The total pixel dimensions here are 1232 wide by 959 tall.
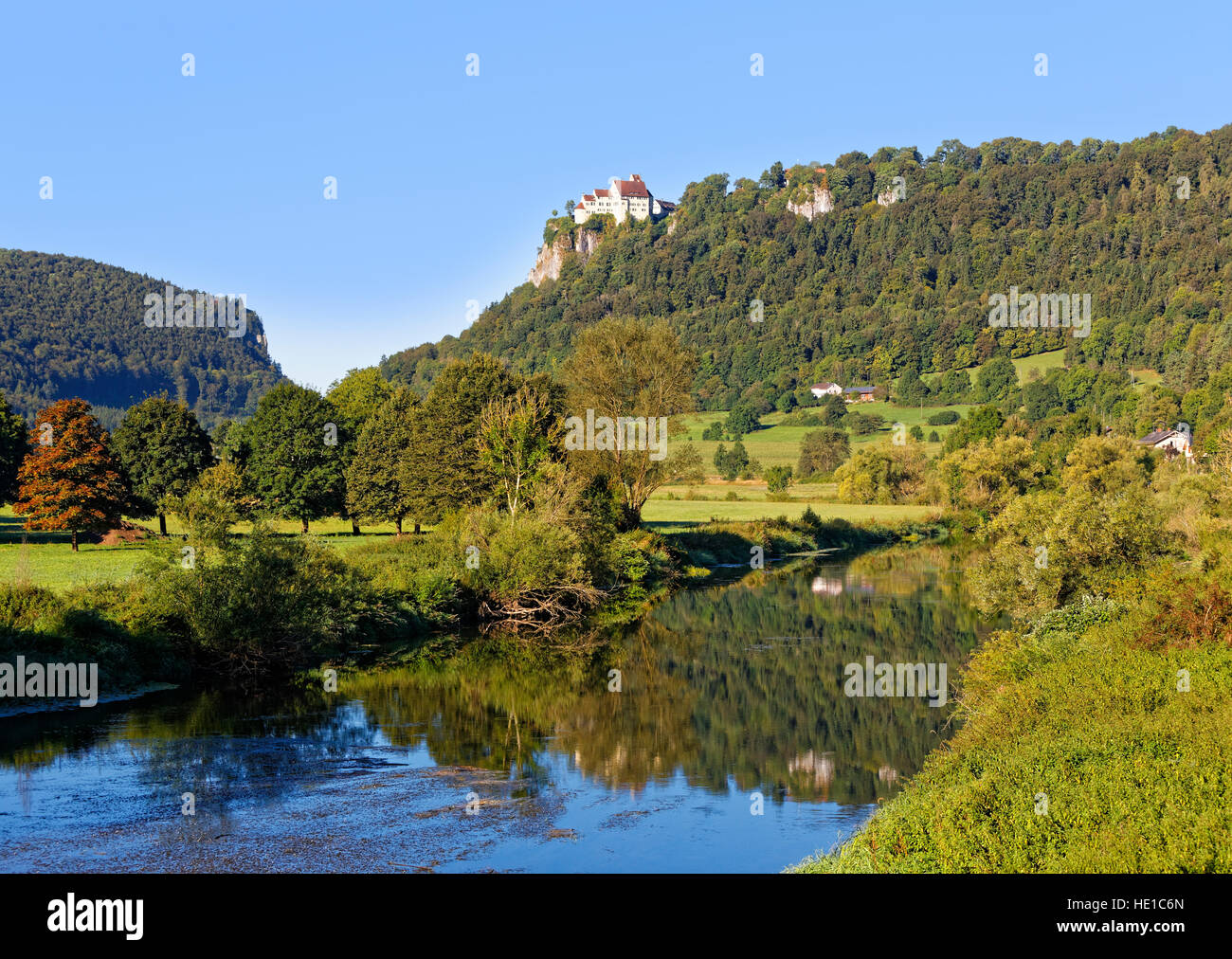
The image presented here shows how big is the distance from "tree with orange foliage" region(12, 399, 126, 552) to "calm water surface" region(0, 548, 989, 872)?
2557cm

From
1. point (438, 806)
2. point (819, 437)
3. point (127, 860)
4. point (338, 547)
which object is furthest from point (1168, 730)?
point (819, 437)

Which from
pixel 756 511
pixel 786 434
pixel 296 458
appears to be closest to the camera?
pixel 296 458

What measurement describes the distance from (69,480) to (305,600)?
25.7 m

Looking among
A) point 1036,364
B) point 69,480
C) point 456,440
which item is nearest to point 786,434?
point 1036,364

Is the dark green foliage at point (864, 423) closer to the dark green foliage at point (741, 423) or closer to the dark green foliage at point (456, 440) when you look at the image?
the dark green foliage at point (741, 423)

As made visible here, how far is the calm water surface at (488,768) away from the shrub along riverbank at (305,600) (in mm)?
2060

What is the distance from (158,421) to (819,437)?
8314 cm

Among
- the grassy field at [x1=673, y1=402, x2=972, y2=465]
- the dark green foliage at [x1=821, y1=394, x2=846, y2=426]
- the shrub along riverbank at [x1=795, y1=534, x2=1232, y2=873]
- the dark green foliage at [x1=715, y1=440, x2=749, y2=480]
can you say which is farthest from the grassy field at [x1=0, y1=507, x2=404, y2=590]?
the dark green foliage at [x1=821, y1=394, x2=846, y2=426]

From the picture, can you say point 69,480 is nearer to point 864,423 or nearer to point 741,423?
point 741,423

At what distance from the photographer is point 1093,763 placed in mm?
13703

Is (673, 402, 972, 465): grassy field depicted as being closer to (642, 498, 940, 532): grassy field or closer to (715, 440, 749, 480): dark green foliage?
(715, 440, 749, 480): dark green foliage

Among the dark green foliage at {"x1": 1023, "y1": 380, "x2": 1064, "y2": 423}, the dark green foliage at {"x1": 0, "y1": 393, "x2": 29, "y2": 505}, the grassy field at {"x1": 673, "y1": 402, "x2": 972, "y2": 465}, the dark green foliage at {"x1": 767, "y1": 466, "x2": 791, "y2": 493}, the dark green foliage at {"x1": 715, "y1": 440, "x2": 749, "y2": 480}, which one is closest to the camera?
the dark green foliage at {"x1": 0, "y1": 393, "x2": 29, "y2": 505}

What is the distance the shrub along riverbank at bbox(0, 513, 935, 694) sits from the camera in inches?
1048

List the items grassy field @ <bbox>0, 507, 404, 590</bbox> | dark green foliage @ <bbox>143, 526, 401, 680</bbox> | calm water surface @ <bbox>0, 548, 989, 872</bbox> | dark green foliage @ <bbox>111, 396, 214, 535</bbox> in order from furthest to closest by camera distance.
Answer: dark green foliage @ <bbox>111, 396, 214, 535</bbox> → grassy field @ <bbox>0, 507, 404, 590</bbox> → dark green foliage @ <bbox>143, 526, 401, 680</bbox> → calm water surface @ <bbox>0, 548, 989, 872</bbox>
